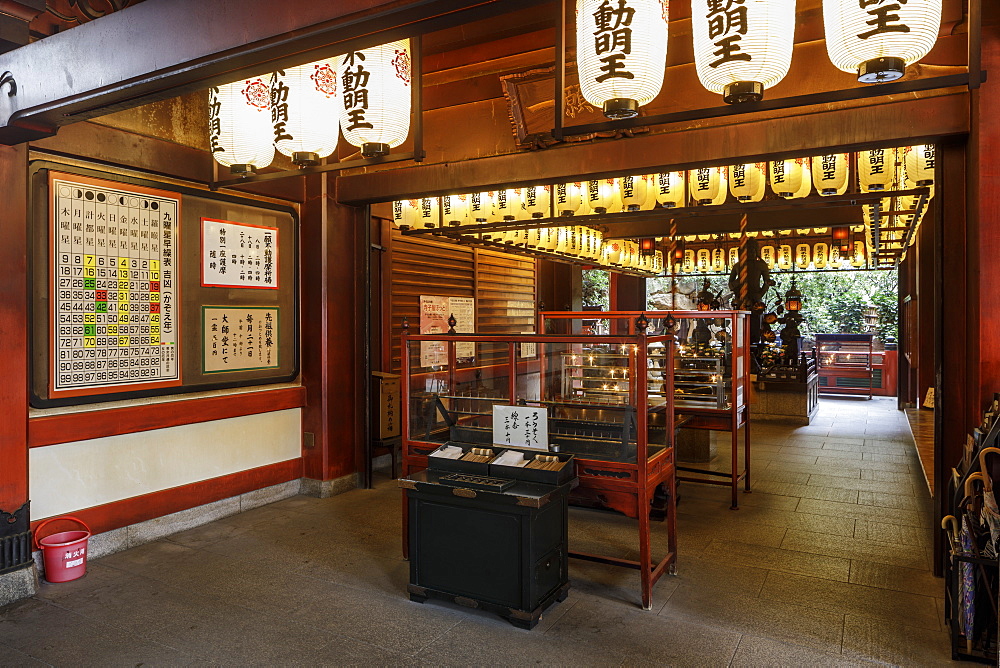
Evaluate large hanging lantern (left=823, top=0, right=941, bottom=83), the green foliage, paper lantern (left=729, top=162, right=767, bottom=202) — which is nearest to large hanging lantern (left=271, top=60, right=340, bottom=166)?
large hanging lantern (left=823, top=0, right=941, bottom=83)

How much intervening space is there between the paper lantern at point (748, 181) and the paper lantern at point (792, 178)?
0.57 ft

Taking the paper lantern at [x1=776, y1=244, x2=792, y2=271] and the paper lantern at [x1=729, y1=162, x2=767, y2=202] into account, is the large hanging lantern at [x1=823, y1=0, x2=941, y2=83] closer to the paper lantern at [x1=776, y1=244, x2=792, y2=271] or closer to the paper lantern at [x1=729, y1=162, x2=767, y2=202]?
the paper lantern at [x1=729, y1=162, x2=767, y2=202]

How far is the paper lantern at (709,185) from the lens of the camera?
6039mm

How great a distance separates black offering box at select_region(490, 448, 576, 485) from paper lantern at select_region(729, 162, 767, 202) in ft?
10.9

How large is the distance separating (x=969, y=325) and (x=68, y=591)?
6326mm

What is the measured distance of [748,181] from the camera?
595 centimetres

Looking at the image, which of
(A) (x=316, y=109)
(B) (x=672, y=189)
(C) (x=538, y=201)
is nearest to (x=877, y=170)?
(B) (x=672, y=189)

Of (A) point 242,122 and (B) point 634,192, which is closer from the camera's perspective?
(A) point 242,122

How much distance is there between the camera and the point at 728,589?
4.36m

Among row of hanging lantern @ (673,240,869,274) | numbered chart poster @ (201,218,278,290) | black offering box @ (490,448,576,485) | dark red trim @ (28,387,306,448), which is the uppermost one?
row of hanging lantern @ (673,240,869,274)

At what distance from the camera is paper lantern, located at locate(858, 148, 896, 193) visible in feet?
17.7

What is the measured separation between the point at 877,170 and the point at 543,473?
397cm

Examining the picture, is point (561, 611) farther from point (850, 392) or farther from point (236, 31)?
point (850, 392)

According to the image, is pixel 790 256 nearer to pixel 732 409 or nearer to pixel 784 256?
pixel 784 256
